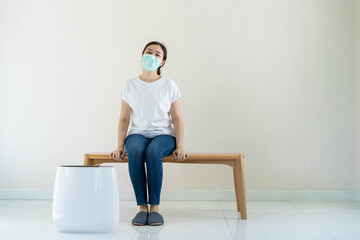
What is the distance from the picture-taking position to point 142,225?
2240 millimetres

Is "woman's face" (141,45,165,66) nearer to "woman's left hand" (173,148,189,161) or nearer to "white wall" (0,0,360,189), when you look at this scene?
"woman's left hand" (173,148,189,161)

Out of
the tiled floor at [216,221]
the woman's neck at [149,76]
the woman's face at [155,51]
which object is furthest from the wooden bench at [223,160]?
the woman's face at [155,51]

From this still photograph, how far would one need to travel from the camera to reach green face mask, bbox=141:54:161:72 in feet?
8.25

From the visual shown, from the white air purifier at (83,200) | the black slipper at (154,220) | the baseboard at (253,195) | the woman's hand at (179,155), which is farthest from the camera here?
the baseboard at (253,195)

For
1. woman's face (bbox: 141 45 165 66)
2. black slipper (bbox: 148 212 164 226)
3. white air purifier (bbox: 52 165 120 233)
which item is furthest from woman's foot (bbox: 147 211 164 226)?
woman's face (bbox: 141 45 165 66)

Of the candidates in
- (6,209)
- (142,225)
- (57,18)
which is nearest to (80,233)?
(142,225)

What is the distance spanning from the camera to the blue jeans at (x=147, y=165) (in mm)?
2307

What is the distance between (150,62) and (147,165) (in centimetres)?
56

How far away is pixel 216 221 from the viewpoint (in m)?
2.40

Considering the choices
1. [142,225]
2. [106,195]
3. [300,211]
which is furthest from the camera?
[300,211]

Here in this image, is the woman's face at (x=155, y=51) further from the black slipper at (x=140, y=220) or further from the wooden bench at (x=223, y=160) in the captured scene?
the black slipper at (x=140, y=220)

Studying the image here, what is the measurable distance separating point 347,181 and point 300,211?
25.9 inches

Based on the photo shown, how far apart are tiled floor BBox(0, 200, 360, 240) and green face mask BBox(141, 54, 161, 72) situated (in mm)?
793

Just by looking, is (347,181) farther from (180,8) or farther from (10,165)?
(10,165)
